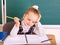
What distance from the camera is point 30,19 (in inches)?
50.0

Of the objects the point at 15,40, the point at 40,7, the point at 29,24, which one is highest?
the point at 40,7

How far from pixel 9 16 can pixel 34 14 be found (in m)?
0.63

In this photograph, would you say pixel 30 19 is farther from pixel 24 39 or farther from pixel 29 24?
pixel 24 39

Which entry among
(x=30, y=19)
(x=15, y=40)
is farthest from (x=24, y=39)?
(x=30, y=19)

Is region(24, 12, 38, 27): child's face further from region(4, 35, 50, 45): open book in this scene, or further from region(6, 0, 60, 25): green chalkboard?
region(6, 0, 60, 25): green chalkboard

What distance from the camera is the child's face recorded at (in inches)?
49.8

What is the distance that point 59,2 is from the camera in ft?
5.65

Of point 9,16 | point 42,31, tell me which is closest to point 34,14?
point 42,31

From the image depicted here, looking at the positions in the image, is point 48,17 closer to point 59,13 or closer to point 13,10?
point 59,13

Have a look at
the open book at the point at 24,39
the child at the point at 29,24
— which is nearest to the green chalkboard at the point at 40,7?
the child at the point at 29,24

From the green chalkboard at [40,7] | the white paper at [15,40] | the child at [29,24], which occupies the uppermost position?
the green chalkboard at [40,7]

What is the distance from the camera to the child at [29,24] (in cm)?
126

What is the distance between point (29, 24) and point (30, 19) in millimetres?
47

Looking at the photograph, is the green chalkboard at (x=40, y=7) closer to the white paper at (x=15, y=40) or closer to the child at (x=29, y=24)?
the child at (x=29, y=24)
